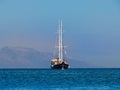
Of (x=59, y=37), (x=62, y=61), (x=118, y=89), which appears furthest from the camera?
(x=62, y=61)

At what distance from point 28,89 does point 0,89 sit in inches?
161

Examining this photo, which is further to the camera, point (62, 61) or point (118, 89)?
point (62, 61)

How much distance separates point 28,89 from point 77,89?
7.19m

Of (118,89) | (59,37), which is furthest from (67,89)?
(59,37)

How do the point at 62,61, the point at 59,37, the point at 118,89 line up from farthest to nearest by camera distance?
the point at 62,61 → the point at 59,37 → the point at 118,89

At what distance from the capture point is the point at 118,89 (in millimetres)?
88688

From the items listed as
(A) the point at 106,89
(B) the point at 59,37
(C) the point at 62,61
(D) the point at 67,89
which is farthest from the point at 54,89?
(C) the point at 62,61

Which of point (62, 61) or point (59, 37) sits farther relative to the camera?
point (62, 61)

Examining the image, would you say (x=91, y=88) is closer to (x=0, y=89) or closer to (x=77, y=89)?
(x=77, y=89)

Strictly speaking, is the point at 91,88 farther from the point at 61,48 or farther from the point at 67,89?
the point at 61,48

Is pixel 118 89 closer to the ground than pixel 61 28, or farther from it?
closer to the ground

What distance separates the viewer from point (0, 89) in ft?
293

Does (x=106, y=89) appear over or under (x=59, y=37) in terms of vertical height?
under

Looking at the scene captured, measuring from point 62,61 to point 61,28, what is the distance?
19.4m
